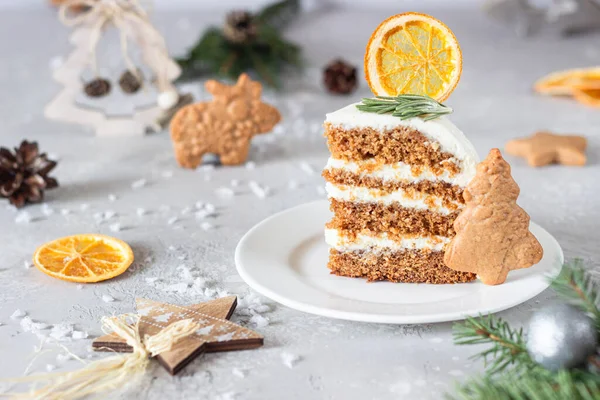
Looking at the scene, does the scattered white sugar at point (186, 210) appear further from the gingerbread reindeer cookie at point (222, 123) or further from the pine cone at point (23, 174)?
the pine cone at point (23, 174)

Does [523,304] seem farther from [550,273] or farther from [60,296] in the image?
[60,296]

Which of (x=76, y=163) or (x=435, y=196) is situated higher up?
(x=435, y=196)

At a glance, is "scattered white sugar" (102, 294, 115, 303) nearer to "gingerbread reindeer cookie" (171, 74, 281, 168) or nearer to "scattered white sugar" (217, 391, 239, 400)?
"scattered white sugar" (217, 391, 239, 400)

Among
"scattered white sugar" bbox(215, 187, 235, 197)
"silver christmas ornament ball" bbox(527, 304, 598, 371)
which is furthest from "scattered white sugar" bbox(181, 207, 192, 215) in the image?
"silver christmas ornament ball" bbox(527, 304, 598, 371)

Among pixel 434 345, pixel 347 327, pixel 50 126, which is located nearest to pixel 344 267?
pixel 347 327

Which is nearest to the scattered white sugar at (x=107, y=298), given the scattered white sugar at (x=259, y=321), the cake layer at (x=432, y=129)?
the scattered white sugar at (x=259, y=321)

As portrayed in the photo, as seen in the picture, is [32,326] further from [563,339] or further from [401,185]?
[563,339]
